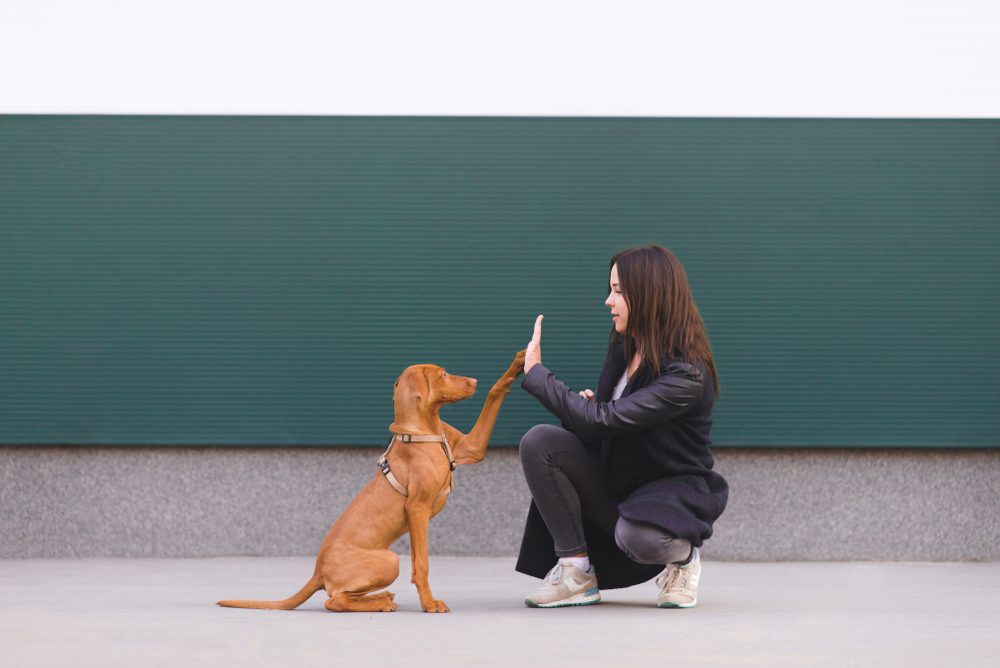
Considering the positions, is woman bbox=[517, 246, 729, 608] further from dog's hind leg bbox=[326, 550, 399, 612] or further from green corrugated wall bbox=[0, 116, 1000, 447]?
green corrugated wall bbox=[0, 116, 1000, 447]

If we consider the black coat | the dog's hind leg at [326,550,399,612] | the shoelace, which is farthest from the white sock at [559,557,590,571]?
the dog's hind leg at [326,550,399,612]

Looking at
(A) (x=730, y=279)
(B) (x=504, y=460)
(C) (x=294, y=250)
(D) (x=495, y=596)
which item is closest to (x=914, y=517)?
(A) (x=730, y=279)

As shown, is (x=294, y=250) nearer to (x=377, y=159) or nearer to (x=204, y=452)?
(x=377, y=159)

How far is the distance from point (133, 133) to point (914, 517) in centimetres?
410

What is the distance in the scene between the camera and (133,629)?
3.24m

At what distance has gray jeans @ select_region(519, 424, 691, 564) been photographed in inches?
144

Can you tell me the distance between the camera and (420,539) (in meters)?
3.46

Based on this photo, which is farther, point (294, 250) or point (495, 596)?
point (294, 250)

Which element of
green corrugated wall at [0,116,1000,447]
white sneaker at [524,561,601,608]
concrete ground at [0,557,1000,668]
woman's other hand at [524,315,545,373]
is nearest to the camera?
concrete ground at [0,557,1000,668]

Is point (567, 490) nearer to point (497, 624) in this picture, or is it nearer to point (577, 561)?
point (577, 561)

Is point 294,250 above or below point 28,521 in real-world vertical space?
above

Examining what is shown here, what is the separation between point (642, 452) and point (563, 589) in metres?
0.51

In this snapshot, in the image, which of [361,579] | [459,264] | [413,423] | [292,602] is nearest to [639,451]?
[413,423]

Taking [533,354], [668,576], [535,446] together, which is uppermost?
[533,354]
